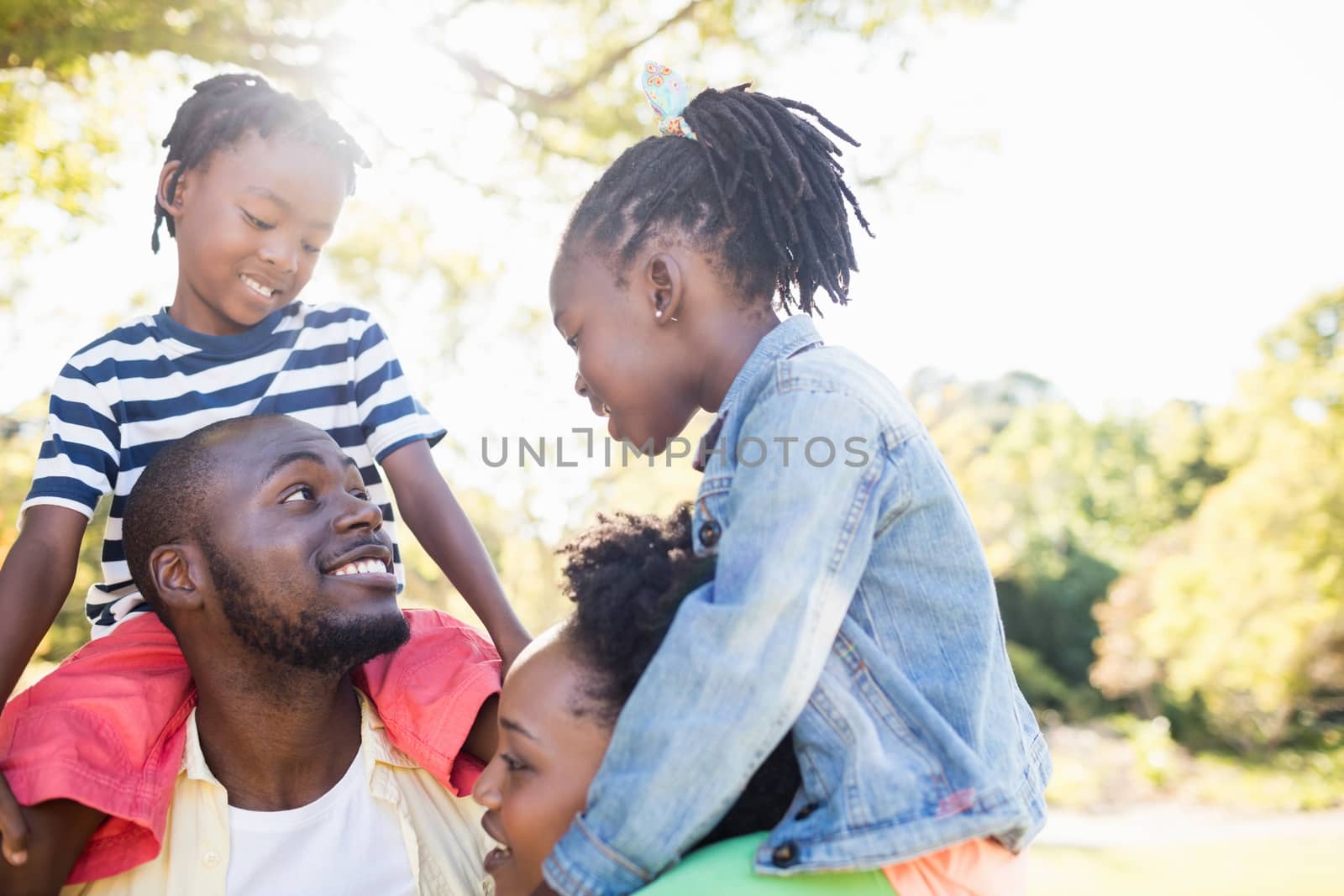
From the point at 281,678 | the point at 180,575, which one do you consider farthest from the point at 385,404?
the point at 281,678

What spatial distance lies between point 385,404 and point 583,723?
147 centimetres

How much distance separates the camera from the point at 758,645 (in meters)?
1.64

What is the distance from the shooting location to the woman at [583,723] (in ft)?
6.04

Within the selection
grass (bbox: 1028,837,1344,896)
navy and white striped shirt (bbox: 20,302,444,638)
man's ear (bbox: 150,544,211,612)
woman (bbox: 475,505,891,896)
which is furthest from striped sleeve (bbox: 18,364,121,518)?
grass (bbox: 1028,837,1344,896)

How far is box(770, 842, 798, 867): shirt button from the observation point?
1643 mm

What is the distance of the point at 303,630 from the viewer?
7.90 ft

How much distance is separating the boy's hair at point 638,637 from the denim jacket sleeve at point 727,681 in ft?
0.30

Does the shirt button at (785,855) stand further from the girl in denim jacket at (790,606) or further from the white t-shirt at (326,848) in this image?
the white t-shirt at (326,848)

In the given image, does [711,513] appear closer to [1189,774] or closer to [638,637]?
[638,637]

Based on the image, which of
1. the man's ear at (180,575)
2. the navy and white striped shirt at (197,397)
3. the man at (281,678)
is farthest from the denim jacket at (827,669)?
the navy and white striped shirt at (197,397)

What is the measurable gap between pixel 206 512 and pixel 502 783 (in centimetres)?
106

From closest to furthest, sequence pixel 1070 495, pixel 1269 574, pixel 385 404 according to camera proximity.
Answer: pixel 385 404 < pixel 1269 574 < pixel 1070 495

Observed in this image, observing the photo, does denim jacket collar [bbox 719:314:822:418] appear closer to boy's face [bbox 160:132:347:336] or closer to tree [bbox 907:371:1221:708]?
boy's face [bbox 160:132:347:336]

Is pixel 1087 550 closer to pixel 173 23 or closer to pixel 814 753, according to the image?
pixel 173 23
